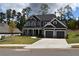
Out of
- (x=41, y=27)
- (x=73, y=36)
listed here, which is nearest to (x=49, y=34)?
(x=41, y=27)

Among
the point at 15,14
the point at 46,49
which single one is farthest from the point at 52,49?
the point at 15,14

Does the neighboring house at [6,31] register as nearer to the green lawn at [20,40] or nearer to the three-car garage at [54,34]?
the green lawn at [20,40]

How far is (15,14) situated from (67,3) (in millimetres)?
1283

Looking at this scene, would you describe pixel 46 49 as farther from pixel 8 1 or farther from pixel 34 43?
pixel 8 1

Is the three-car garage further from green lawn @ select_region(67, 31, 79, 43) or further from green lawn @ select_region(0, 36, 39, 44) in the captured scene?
green lawn @ select_region(0, 36, 39, 44)

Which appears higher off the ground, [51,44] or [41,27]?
[41,27]

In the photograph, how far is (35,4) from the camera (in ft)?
55.8

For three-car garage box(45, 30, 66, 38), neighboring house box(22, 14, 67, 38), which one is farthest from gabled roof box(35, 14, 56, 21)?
three-car garage box(45, 30, 66, 38)

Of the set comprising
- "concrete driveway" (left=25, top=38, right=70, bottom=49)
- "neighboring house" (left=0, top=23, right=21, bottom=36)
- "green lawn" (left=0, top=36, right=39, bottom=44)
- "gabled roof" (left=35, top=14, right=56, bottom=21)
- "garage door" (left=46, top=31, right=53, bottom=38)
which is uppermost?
"gabled roof" (left=35, top=14, right=56, bottom=21)

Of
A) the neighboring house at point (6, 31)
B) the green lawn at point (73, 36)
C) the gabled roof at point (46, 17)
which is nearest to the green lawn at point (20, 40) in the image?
the neighboring house at point (6, 31)

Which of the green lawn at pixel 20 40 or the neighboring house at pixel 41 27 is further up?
the neighboring house at pixel 41 27

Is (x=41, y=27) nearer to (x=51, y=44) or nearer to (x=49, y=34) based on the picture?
(x=49, y=34)

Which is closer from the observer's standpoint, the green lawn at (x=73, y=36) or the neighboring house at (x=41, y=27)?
the green lawn at (x=73, y=36)

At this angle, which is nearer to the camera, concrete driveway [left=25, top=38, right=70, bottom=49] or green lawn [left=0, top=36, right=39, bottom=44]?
concrete driveway [left=25, top=38, right=70, bottom=49]
